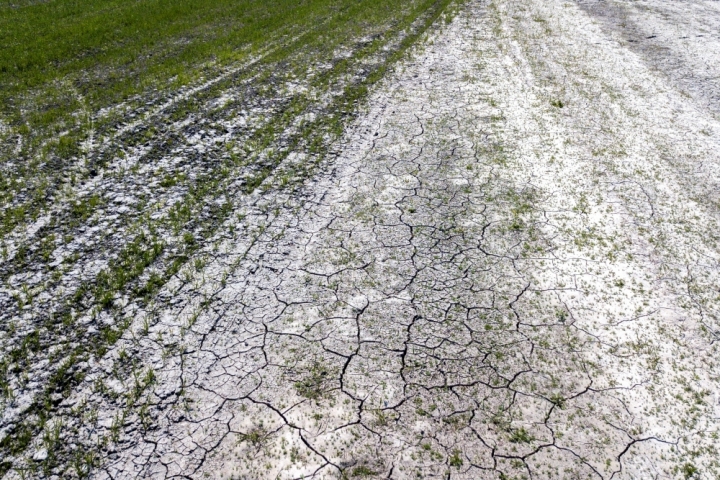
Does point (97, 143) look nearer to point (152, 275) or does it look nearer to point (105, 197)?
point (105, 197)

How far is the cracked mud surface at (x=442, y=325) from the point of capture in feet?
8.87

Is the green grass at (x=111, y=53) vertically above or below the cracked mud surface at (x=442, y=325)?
above

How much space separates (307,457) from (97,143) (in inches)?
169

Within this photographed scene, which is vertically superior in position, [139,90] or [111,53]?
[111,53]

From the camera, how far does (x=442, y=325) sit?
346cm

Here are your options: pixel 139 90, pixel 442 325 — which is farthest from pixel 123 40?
pixel 442 325

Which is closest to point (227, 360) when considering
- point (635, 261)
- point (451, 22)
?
point (635, 261)

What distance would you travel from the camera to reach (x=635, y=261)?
405 cm

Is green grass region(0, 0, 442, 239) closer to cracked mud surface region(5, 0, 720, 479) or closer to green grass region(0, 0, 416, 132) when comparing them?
green grass region(0, 0, 416, 132)

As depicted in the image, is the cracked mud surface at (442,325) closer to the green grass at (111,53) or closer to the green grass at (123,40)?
the green grass at (111,53)

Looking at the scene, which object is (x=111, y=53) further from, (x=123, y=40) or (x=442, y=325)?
(x=442, y=325)

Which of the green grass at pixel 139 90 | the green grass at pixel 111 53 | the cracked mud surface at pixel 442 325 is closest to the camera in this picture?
the cracked mud surface at pixel 442 325

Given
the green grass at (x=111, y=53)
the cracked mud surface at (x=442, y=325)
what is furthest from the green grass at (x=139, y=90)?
the cracked mud surface at (x=442, y=325)

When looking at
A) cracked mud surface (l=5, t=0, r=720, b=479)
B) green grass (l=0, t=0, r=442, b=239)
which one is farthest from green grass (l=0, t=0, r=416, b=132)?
cracked mud surface (l=5, t=0, r=720, b=479)
